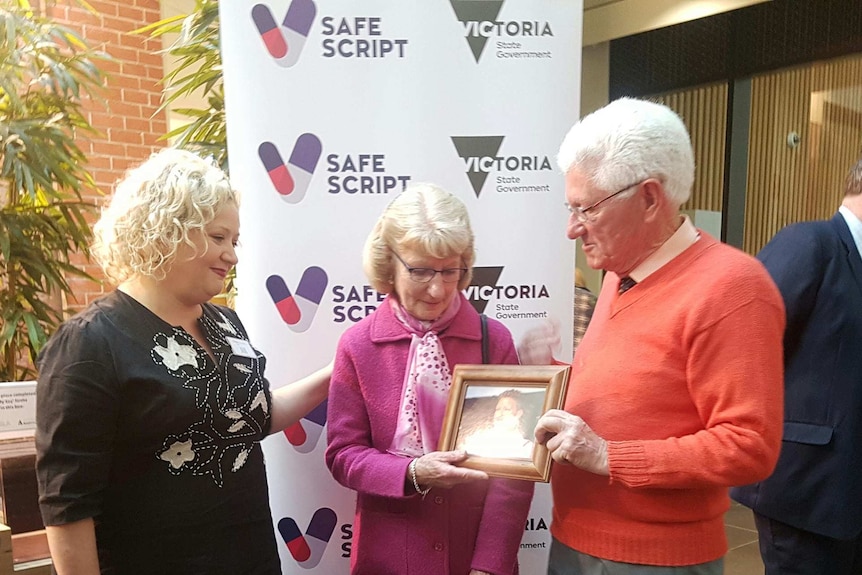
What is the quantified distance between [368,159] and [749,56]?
4683 mm

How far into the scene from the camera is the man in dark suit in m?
1.72

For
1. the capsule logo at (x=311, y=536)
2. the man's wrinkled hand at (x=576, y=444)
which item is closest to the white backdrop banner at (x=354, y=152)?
the capsule logo at (x=311, y=536)

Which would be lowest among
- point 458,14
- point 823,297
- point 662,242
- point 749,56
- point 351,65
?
point 823,297

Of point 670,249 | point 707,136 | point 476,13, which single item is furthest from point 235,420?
point 707,136

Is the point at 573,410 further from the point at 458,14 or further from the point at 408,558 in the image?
the point at 458,14

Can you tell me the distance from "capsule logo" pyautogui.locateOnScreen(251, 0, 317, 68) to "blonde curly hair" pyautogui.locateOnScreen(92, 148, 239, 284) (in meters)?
0.63

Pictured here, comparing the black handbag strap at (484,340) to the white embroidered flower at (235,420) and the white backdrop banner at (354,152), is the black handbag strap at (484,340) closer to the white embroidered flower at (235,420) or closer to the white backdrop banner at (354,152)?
the white backdrop banner at (354,152)

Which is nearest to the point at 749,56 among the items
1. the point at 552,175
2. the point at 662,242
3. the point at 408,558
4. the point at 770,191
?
the point at 770,191

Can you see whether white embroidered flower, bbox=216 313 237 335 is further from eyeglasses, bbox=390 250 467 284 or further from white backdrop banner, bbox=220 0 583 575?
eyeglasses, bbox=390 250 467 284

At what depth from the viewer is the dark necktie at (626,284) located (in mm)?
1333

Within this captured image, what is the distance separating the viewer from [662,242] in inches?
50.1

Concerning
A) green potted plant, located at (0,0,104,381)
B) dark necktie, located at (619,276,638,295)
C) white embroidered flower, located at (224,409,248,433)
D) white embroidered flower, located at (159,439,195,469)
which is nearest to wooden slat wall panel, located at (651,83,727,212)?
dark necktie, located at (619,276,638,295)

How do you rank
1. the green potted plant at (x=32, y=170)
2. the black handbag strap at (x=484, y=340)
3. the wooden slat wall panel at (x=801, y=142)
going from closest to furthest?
the black handbag strap at (x=484, y=340)
the green potted plant at (x=32, y=170)
the wooden slat wall panel at (x=801, y=142)

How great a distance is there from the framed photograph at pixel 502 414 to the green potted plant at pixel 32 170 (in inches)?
101
